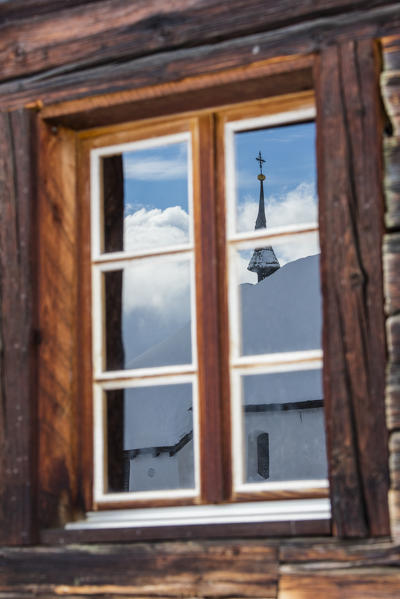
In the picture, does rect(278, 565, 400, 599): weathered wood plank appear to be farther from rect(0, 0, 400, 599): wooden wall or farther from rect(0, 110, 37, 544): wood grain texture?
rect(0, 110, 37, 544): wood grain texture

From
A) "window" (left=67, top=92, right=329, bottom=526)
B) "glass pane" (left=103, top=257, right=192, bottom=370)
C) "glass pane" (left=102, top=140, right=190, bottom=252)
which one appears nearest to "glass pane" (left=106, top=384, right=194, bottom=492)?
"glass pane" (left=103, top=257, right=192, bottom=370)

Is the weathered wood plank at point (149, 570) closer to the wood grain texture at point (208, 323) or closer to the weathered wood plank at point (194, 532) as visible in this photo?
the weathered wood plank at point (194, 532)

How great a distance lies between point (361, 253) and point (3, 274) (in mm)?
1181

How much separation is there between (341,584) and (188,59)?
1.63 m

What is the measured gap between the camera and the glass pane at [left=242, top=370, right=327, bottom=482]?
17.5 m

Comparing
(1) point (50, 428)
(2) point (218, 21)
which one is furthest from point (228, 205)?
(1) point (50, 428)

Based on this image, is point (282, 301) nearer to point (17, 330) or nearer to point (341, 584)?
point (17, 330)

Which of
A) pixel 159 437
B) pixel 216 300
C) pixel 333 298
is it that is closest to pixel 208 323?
pixel 216 300

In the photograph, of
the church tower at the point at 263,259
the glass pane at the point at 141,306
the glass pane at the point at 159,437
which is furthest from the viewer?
the church tower at the point at 263,259

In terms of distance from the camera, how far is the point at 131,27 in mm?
3562

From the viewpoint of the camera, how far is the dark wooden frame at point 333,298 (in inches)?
118

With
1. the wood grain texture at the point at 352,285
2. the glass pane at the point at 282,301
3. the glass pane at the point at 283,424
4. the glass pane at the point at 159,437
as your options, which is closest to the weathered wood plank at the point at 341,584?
the wood grain texture at the point at 352,285

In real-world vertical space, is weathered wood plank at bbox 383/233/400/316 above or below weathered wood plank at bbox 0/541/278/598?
above

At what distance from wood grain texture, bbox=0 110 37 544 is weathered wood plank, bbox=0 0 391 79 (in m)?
0.23
